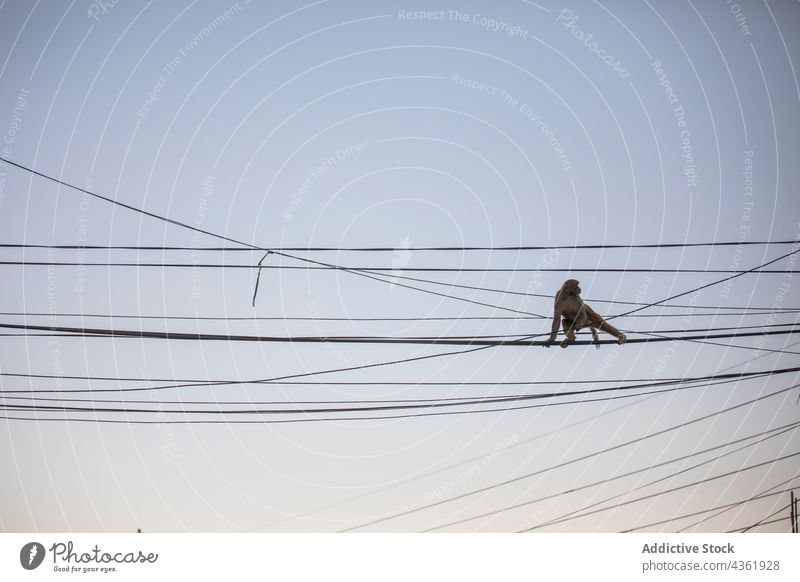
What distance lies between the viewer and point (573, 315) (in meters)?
7.16

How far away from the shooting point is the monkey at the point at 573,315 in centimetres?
707

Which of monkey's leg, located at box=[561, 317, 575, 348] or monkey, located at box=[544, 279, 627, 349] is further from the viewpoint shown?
monkey, located at box=[544, 279, 627, 349]

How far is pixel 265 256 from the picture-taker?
23.9 ft

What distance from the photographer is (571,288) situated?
7188 mm

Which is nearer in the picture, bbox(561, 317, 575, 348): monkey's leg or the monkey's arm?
bbox(561, 317, 575, 348): monkey's leg

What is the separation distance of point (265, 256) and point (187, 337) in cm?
129

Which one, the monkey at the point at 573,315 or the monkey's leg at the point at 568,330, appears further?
the monkey at the point at 573,315

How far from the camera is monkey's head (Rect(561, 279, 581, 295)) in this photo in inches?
283

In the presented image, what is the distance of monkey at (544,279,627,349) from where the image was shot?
7070 mm

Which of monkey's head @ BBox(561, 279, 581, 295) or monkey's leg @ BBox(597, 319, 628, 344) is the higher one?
monkey's head @ BBox(561, 279, 581, 295)

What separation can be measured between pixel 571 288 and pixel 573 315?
19cm

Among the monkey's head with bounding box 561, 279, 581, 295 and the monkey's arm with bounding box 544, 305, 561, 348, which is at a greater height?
the monkey's head with bounding box 561, 279, 581, 295
